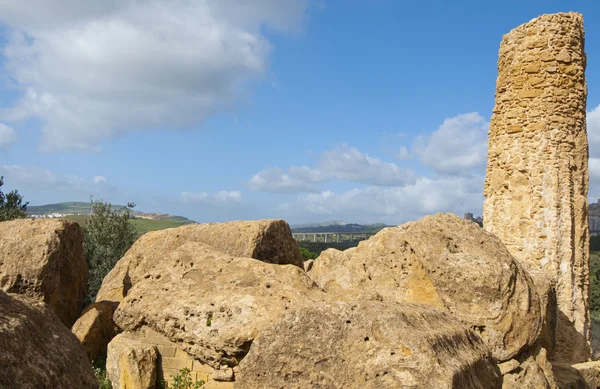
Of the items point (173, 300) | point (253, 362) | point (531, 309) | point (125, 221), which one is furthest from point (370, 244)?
point (125, 221)

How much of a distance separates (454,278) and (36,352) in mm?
5583

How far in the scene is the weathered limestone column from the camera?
12.6m

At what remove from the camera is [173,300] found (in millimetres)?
6766

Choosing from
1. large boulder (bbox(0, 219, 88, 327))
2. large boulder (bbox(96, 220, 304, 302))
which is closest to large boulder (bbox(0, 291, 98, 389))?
large boulder (bbox(96, 220, 304, 302))

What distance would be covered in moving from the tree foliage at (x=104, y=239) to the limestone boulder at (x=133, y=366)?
15409mm

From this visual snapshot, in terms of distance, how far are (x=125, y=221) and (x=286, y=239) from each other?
17.7m

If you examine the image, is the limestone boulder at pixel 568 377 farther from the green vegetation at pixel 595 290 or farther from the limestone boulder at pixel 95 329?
the green vegetation at pixel 595 290

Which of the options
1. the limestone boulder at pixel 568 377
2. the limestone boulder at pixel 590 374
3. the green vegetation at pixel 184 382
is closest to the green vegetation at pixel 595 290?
the limestone boulder at pixel 590 374

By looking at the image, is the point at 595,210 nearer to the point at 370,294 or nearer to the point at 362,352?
the point at 370,294

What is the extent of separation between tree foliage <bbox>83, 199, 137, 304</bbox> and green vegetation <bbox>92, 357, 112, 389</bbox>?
13.9 meters

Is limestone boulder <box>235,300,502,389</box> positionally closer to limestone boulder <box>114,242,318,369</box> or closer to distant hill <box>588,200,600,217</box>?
limestone boulder <box>114,242,318,369</box>

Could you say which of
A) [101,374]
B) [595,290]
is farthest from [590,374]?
[595,290]

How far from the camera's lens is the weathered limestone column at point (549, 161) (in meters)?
12.6

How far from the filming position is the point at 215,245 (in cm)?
905
